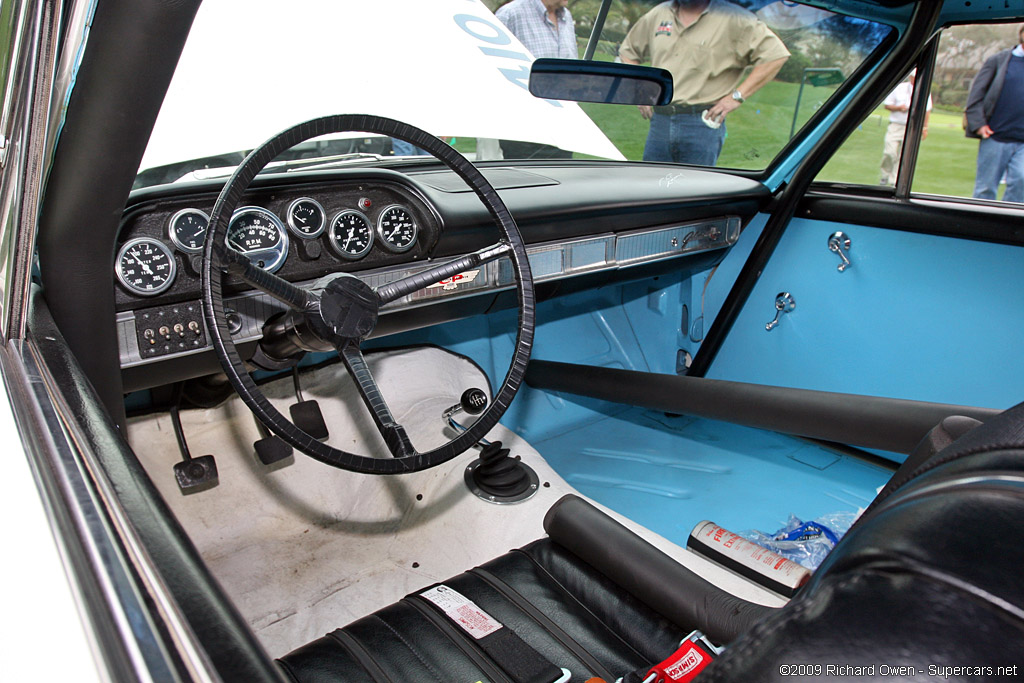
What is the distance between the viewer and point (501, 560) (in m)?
1.52

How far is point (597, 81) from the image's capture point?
6.30 feet

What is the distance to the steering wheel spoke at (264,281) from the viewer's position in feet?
4.09

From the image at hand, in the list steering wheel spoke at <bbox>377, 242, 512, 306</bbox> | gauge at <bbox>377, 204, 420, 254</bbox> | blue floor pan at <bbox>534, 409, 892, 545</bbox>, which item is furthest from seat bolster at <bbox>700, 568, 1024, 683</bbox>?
blue floor pan at <bbox>534, 409, 892, 545</bbox>

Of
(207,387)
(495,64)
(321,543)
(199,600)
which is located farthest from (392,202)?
(199,600)

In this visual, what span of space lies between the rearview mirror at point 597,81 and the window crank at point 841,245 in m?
0.99

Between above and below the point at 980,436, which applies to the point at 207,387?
below

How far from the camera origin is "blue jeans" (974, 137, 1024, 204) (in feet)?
9.23

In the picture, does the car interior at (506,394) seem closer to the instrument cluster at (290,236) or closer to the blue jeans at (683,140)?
the instrument cluster at (290,236)

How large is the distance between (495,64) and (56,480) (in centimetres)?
185

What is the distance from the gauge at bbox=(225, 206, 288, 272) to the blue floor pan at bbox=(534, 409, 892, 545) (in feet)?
4.75

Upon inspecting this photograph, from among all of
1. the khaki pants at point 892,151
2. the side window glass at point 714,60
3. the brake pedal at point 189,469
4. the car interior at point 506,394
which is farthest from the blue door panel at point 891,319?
the brake pedal at point 189,469

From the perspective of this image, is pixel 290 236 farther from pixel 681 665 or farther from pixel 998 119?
pixel 998 119

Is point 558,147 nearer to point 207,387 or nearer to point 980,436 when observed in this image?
point 207,387

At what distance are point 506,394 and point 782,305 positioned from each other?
1.79m
